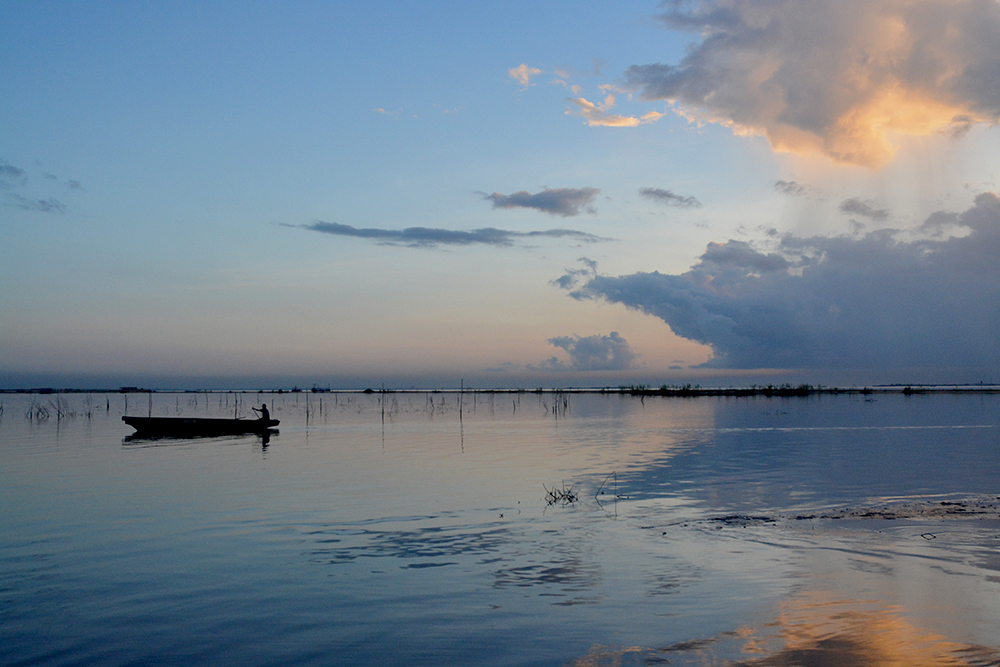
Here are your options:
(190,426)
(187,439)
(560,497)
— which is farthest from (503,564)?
(190,426)

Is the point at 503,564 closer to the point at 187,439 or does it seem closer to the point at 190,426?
the point at 187,439

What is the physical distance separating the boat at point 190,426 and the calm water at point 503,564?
63.4 ft

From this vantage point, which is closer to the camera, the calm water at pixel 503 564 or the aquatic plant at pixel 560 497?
the calm water at pixel 503 564

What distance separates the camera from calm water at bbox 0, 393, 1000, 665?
9.33 metres

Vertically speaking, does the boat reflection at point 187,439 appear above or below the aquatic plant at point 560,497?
below

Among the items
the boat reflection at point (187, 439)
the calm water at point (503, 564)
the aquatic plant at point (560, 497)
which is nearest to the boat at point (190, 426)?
the boat reflection at point (187, 439)

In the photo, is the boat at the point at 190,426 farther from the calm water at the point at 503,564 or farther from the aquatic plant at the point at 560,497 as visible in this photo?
the aquatic plant at the point at 560,497

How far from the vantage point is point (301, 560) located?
552 inches

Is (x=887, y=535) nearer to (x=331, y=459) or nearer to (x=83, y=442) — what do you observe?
(x=331, y=459)

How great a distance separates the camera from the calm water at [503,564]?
30.6 ft

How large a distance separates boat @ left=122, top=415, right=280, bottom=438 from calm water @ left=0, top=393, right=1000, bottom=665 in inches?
760

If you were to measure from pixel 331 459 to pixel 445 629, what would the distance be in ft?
80.5

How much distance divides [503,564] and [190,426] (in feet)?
142

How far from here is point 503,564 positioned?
527 inches
